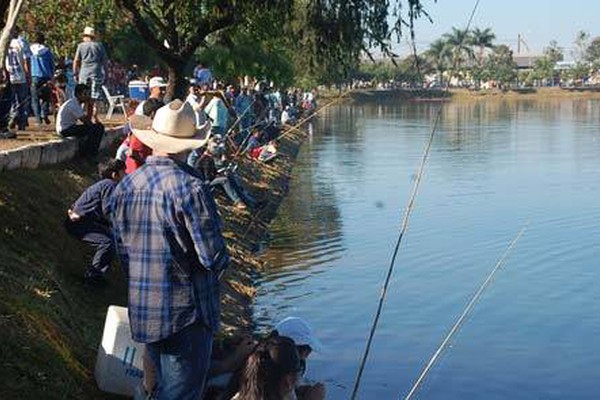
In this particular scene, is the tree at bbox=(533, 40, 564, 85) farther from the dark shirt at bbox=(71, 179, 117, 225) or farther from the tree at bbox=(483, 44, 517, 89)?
the dark shirt at bbox=(71, 179, 117, 225)

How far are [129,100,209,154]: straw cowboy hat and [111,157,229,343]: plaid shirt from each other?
89 millimetres

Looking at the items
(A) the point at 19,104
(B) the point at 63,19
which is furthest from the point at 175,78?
(B) the point at 63,19

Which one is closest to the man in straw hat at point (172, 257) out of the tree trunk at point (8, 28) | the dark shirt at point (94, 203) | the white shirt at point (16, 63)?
the tree trunk at point (8, 28)

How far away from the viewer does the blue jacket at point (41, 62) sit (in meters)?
15.3

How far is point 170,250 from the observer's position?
16.2ft

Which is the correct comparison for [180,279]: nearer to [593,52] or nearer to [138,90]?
[138,90]

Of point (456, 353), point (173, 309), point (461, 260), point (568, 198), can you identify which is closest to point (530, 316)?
point (456, 353)

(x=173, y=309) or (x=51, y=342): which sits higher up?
(x=173, y=309)

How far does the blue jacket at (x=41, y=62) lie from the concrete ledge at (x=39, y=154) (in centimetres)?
291

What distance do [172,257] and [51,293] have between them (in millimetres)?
3118

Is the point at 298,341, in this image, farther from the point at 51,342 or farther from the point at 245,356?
the point at 51,342

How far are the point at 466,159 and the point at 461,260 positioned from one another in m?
18.9

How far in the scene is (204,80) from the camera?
24141mm

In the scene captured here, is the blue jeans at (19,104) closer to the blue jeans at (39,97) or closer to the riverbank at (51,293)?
the blue jeans at (39,97)
